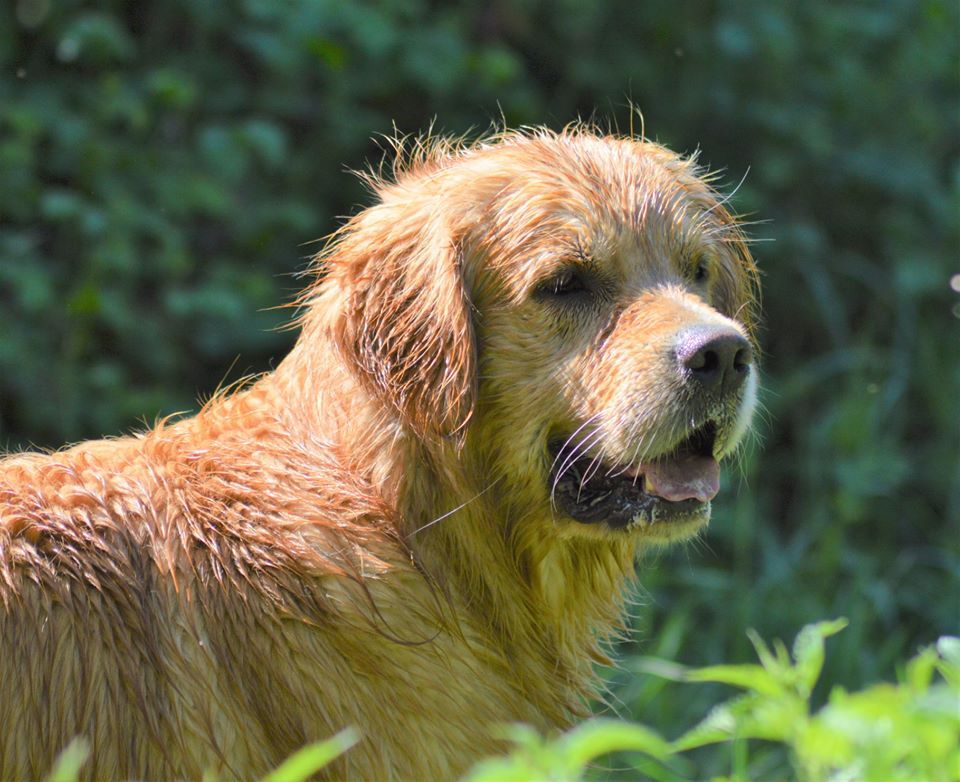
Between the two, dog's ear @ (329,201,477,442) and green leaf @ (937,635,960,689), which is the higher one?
dog's ear @ (329,201,477,442)

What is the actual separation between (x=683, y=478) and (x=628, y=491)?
6.3 inches

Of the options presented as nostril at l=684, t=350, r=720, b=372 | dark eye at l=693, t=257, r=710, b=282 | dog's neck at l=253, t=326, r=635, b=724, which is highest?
dark eye at l=693, t=257, r=710, b=282

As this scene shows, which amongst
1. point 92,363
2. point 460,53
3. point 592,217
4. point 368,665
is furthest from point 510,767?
point 460,53

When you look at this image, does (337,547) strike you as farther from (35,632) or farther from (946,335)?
(946,335)

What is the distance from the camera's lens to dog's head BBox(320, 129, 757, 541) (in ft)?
9.84

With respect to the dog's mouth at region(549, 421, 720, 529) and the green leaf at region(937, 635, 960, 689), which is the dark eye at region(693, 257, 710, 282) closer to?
the dog's mouth at region(549, 421, 720, 529)

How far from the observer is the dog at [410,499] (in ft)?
8.64

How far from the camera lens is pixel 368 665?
2760mm

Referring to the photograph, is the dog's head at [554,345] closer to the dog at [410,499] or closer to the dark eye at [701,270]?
the dog at [410,499]

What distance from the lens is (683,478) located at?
3.16 meters

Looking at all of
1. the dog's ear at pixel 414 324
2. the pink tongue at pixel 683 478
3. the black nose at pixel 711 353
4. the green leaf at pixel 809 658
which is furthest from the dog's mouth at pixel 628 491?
the green leaf at pixel 809 658

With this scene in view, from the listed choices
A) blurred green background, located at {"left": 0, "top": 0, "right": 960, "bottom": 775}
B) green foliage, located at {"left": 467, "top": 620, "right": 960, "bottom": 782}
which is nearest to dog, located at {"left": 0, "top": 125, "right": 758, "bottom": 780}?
green foliage, located at {"left": 467, "top": 620, "right": 960, "bottom": 782}

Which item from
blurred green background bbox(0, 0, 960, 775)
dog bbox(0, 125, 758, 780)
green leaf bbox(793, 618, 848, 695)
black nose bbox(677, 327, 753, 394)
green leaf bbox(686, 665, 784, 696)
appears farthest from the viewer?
blurred green background bbox(0, 0, 960, 775)

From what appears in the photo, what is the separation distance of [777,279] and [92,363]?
367cm
